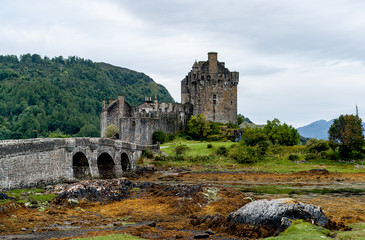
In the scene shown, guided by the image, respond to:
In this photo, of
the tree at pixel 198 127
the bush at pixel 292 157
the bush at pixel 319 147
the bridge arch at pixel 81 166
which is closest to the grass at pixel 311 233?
the bridge arch at pixel 81 166

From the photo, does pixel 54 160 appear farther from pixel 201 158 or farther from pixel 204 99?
pixel 204 99

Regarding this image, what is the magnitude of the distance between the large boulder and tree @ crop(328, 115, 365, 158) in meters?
40.1

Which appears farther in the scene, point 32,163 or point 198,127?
point 198,127

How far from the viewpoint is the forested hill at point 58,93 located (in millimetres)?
105562

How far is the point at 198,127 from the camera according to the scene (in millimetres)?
71500

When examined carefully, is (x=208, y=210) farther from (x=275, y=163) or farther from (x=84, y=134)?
(x=84, y=134)

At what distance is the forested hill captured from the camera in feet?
346

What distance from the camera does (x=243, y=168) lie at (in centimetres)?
5397

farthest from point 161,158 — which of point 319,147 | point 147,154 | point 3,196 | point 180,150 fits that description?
point 3,196

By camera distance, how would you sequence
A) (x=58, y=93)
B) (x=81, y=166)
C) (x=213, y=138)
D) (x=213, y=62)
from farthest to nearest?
(x=58, y=93) → (x=213, y=62) → (x=213, y=138) → (x=81, y=166)

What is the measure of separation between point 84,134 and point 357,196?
82.9m

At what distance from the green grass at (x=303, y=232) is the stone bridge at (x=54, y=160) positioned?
52.8 feet

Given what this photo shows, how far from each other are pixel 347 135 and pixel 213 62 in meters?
29.8

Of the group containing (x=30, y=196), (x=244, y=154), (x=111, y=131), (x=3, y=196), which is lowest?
(x=30, y=196)
